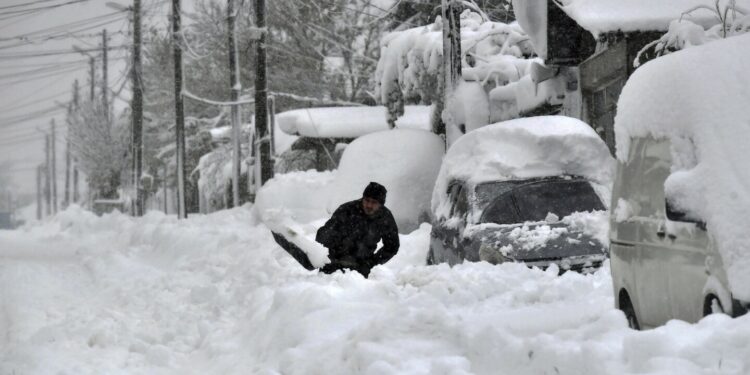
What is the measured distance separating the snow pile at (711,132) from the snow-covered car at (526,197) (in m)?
3.01

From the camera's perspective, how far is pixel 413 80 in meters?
20.8

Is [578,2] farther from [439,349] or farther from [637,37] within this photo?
[439,349]

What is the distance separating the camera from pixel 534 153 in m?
10.2

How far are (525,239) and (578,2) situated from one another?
6254 millimetres

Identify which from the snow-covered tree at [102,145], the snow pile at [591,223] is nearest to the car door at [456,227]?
the snow pile at [591,223]

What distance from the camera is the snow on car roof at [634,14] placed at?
13.4m

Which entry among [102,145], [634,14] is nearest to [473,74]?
[634,14]

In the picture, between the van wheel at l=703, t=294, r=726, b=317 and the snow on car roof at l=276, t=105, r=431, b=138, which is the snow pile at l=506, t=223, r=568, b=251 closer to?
the van wheel at l=703, t=294, r=726, b=317

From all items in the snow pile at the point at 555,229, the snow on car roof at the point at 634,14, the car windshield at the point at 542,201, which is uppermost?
the snow on car roof at the point at 634,14

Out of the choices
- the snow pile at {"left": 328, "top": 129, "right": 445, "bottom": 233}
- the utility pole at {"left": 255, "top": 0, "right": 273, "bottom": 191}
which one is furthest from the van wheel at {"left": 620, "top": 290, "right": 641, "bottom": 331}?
the utility pole at {"left": 255, "top": 0, "right": 273, "bottom": 191}

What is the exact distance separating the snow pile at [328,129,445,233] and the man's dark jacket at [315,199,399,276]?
685 cm

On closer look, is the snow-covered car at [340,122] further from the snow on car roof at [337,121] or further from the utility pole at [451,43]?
the utility pole at [451,43]

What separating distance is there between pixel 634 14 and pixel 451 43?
13.3 ft

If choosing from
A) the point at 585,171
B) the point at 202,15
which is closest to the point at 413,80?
the point at 585,171
